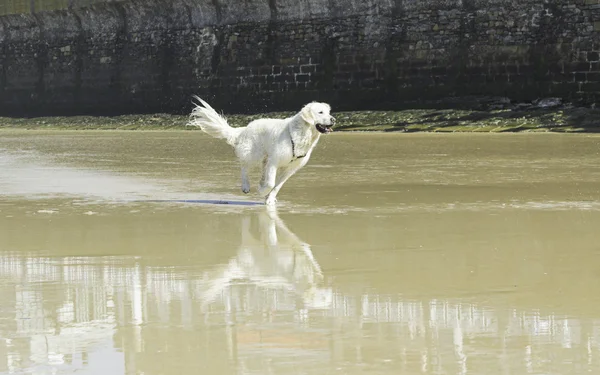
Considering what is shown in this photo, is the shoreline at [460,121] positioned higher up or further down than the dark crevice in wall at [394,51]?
further down

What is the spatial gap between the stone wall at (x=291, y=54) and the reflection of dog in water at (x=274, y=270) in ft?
50.1

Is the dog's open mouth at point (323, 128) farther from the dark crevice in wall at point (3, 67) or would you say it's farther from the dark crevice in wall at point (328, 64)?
the dark crevice in wall at point (3, 67)

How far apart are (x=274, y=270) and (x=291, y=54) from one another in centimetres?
2225

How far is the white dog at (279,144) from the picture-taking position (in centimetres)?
1041

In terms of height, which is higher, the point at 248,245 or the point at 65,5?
the point at 65,5

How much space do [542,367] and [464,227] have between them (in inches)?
162

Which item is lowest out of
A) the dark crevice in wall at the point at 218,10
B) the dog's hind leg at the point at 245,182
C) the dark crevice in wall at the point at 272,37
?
the dog's hind leg at the point at 245,182

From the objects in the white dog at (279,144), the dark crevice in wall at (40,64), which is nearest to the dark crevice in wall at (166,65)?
the dark crevice in wall at (40,64)

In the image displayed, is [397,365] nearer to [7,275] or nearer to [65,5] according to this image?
[7,275]

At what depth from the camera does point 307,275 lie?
265 inches

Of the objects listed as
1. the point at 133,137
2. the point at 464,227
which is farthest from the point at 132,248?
the point at 133,137

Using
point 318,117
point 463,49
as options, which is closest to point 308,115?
point 318,117

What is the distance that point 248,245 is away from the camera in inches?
316

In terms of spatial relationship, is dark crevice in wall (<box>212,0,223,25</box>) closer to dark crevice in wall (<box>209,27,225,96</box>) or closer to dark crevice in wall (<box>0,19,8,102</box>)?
dark crevice in wall (<box>209,27,225,96</box>)
